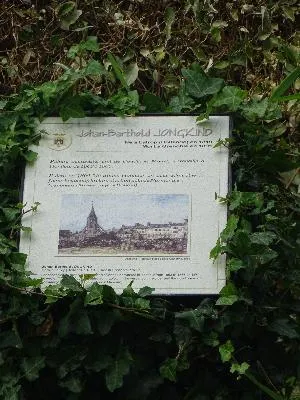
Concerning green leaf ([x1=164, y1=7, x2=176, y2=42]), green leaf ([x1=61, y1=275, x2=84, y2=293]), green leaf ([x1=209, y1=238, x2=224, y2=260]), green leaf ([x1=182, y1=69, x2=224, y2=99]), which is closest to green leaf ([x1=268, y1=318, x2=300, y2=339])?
green leaf ([x1=209, y1=238, x2=224, y2=260])

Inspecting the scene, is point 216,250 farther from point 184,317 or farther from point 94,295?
point 94,295

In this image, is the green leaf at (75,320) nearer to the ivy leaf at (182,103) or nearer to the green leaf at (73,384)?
the green leaf at (73,384)

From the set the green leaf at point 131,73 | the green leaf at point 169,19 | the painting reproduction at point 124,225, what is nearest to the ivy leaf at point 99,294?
the painting reproduction at point 124,225

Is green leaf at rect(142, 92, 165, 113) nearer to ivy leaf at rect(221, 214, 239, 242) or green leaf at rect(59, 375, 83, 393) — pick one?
ivy leaf at rect(221, 214, 239, 242)

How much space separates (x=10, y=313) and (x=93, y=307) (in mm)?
232

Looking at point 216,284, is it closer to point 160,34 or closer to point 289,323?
point 289,323

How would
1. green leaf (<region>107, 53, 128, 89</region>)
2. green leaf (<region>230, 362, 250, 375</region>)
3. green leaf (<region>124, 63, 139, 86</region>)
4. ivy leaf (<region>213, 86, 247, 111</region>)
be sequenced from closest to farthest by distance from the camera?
green leaf (<region>230, 362, 250, 375</region>), ivy leaf (<region>213, 86, 247, 111</region>), green leaf (<region>107, 53, 128, 89</region>), green leaf (<region>124, 63, 139, 86</region>)

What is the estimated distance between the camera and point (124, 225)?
2.47m

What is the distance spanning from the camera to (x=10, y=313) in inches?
93.5

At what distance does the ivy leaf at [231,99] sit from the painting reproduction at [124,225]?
31 centimetres

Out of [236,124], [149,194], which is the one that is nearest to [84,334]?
[149,194]

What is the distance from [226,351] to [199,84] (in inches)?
32.9

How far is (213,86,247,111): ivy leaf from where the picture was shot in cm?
256

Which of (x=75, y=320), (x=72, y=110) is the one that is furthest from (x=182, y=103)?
(x=75, y=320)
